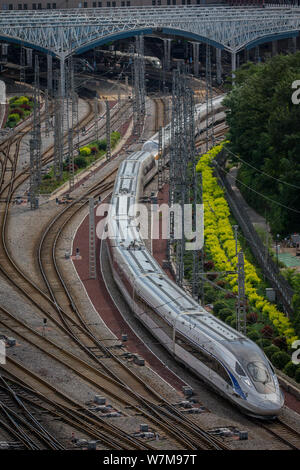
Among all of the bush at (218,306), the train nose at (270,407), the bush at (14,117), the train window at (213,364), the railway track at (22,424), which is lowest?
the railway track at (22,424)

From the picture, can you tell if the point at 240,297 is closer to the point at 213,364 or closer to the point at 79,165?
the point at 213,364

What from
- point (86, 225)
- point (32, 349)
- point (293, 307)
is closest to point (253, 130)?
point (86, 225)

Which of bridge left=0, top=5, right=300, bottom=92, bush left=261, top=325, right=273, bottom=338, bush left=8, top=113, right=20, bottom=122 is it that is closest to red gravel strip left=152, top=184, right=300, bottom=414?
bush left=261, top=325, right=273, bottom=338

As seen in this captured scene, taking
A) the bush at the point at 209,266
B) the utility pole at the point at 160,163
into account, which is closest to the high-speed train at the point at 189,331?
the bush at the point at 209,266

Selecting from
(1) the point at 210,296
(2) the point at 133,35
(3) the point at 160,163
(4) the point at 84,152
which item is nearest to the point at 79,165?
(4) the point at 84,152

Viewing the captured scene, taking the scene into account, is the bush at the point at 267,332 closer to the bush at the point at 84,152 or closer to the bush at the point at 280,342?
the bush at the point at 280,342
